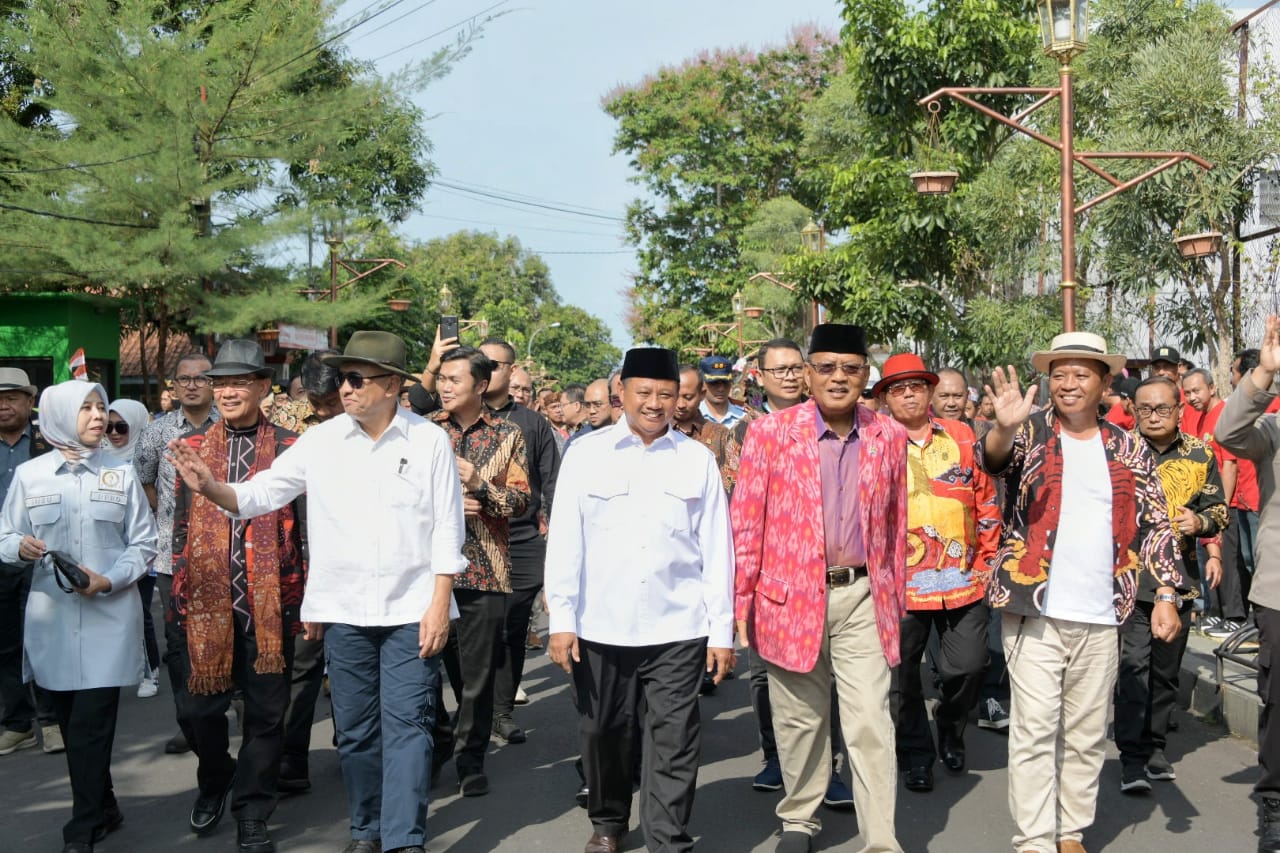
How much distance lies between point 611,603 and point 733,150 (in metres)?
39.7

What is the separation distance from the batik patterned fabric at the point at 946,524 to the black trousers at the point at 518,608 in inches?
80.3

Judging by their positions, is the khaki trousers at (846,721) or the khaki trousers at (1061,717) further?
the khaki trousers at (1061,717)

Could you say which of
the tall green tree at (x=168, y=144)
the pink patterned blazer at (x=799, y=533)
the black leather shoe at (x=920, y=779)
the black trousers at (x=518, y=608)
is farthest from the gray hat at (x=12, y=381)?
the tall green tree at (x=168, y=144)

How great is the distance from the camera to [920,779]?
20.6 ft

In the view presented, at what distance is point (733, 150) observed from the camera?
143ft

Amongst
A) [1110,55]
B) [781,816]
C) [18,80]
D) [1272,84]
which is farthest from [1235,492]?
[18,80]

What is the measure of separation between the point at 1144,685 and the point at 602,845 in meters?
2.93

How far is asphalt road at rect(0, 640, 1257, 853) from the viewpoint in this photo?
219 inches

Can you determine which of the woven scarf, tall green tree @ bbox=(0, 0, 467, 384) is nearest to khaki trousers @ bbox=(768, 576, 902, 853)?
the woven scarf

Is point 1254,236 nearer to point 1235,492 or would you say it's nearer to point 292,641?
point 1235,492

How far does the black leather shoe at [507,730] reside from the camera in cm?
746

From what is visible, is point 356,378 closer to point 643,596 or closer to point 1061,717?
point 643,596

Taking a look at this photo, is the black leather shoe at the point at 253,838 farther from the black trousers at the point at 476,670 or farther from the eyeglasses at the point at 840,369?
the eyeglasses at the point at 840,369

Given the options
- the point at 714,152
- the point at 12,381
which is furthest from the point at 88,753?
the point at 714,152
